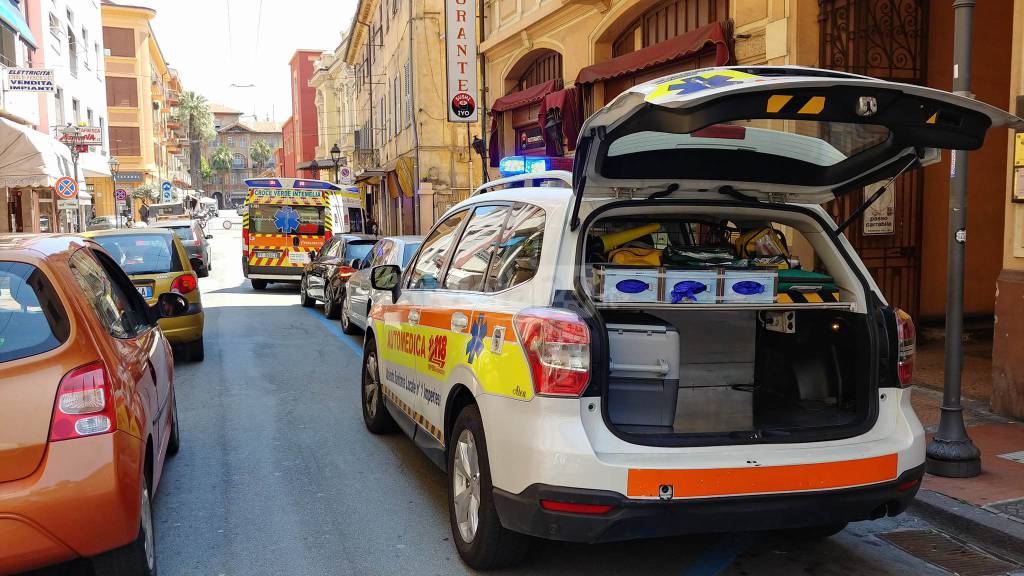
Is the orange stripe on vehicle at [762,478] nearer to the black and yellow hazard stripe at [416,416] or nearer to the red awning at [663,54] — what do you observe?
the black and yellow hazard stripe at [416,416]

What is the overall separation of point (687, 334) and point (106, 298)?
9.82 ft

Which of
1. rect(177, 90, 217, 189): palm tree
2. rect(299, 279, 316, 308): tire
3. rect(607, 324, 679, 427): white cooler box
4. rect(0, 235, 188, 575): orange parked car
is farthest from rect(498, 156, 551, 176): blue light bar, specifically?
rect(177, 90, 217, 189): palm tree

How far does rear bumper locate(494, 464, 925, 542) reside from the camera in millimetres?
3541

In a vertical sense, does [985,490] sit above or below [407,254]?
below

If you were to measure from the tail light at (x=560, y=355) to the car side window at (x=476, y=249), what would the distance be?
1053 mm

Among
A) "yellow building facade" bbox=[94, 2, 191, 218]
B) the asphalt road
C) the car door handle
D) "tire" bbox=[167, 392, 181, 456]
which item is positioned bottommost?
the asphalt road

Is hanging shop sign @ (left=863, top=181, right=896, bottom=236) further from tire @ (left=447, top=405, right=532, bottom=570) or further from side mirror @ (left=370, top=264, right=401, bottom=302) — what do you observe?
tire @ (left=447, top=405, right=532, bottom=570)

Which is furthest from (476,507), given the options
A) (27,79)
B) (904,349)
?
(27,79)

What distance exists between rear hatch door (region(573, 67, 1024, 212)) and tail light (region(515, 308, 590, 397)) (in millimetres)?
673

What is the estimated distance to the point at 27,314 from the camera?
3.59 metres

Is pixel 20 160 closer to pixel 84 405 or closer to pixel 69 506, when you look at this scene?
pixel 84 405

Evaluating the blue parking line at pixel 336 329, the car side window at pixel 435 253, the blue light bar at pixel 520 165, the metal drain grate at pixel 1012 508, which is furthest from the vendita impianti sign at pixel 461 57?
the metal drain grate at pixel 1012 508

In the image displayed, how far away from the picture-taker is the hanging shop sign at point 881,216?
990 cm

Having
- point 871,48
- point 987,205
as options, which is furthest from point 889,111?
point 987,205
